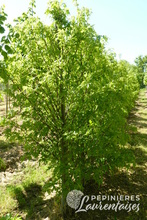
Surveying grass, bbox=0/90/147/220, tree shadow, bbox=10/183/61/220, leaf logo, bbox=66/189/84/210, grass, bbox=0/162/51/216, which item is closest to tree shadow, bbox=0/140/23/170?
grass, bbox=0/90/147/220

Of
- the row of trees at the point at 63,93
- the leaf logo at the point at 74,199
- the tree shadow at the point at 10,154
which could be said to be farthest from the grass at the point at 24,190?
the row of trees at the point at 63,93

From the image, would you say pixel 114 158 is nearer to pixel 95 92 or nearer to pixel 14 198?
pixel 95 92

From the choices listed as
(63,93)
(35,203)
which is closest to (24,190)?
(35,203)

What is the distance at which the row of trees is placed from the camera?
3949mm

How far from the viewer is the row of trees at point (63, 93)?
3.95 metres

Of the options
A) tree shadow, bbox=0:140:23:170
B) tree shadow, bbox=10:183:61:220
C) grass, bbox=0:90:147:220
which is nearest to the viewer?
grass, bbox=0:90:147:220

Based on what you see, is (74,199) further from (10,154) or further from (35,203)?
(10,154)

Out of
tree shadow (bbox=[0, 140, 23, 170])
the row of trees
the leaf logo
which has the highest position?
the row of trees

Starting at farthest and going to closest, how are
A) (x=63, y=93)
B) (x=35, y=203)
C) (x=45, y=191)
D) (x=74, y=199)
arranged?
(x=35, y=203)
(x=74, y=199)
(x=45, y=191)
(x=63, y=93)

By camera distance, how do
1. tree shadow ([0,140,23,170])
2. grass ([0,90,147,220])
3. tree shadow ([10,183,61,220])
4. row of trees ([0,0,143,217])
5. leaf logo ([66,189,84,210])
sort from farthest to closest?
tree shadow ([0,140,23,170])
tree shadow ([10,183,61,220])
grass ([0,90,147,220])
leaf logo ([66,189,84,210])
row of trees ([0,0,143,217])

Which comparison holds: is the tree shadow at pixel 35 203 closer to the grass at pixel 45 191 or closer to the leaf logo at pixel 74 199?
the grass at pixel 45 191

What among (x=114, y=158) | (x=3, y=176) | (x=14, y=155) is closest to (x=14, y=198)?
(x=3, y=176)

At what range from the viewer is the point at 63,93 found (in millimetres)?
3957

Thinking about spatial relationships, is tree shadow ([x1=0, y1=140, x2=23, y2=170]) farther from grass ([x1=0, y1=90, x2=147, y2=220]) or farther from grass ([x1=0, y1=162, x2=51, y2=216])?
grass ([x1=0, y1=162, x2=51, y2=216])
